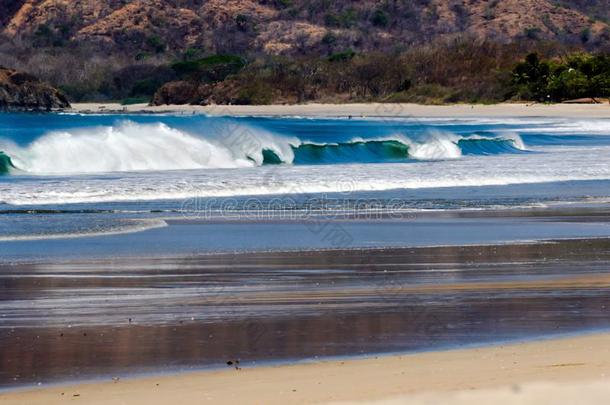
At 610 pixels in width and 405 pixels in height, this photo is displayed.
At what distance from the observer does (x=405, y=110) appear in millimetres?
74375

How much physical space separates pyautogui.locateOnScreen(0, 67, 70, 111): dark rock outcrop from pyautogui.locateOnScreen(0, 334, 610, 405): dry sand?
89297 millimetres

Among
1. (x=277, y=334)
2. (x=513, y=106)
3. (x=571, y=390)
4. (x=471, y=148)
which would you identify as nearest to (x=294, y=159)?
(x=471, y=148)

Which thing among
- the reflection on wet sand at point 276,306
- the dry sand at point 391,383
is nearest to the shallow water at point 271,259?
the reflection on wet sand at point 276,306

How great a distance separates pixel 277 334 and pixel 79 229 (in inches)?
293

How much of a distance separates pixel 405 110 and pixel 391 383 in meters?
67.5

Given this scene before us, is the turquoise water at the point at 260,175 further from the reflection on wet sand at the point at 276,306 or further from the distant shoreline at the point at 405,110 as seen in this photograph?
the distant shoreline at the point at 405,110

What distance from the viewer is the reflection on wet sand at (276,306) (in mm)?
8398


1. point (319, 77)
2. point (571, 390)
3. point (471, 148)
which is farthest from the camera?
point (319, 77)

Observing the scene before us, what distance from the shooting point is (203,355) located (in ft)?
27.1

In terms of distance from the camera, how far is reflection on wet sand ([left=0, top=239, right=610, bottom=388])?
8398 mm

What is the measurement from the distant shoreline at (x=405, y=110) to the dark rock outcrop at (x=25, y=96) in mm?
8999

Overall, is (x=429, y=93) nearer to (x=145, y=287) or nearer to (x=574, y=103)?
(x=574, y=103)

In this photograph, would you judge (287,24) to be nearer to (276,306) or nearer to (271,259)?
(271,259)

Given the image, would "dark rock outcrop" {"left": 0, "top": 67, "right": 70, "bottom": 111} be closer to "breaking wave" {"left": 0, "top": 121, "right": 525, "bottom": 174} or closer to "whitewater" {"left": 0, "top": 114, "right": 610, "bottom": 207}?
"whitewater" {"left": 0, "top": 114, "right": 610, "bottom": 207}
